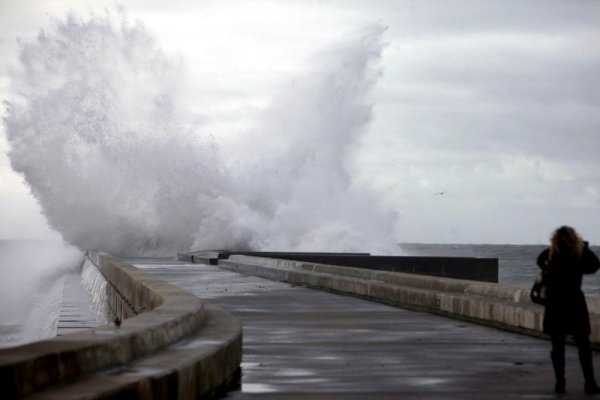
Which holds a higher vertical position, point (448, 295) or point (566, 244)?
point (566, 244)

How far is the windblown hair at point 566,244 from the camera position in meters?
9.61

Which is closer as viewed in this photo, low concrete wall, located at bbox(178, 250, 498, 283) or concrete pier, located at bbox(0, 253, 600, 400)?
concrete pier, located at bbox(0, 253, 600, 400)

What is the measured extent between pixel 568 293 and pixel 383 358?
2443mm

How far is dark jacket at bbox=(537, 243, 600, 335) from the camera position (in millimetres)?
9641

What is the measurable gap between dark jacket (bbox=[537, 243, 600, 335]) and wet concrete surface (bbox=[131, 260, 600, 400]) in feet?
1.48

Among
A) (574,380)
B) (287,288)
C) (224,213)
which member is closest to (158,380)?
(574,380)

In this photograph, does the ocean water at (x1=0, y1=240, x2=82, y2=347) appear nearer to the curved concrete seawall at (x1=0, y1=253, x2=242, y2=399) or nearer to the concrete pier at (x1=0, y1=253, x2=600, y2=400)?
the concrete pier at (x1=0, y1=253, x2=600, y2=400)

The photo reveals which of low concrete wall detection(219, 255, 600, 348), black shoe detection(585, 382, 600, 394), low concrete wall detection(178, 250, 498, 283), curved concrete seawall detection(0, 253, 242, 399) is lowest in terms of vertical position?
black shoe detection(585, 382, 600, 394)

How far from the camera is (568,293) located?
9.68 meters

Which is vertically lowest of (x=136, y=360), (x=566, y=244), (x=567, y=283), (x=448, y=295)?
(x=136, y=360)

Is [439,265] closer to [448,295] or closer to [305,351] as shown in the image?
[448,295]

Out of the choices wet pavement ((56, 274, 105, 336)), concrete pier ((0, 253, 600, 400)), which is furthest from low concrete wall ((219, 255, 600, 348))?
wet pavement ((56, 274, 105, 336))

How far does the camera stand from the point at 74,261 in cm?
6944

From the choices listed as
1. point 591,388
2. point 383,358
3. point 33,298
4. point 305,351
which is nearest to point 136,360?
point 591,388
